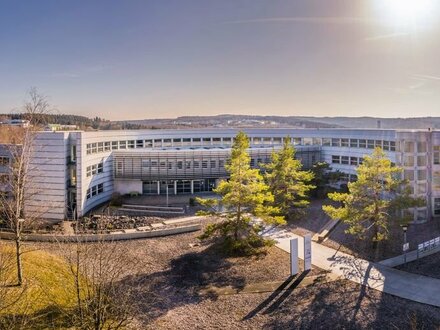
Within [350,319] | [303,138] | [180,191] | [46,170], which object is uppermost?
[303,138]

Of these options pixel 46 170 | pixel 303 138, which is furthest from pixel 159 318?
pixel 303 138

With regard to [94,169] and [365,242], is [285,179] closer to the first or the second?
[365,242]

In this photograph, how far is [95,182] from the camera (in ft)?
126

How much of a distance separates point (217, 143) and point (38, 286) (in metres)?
39.2

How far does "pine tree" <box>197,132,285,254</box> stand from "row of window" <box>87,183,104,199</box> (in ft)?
56.0

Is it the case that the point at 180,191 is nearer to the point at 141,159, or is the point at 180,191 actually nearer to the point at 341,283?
the point at 141,159

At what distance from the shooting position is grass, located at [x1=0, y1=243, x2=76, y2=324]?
1507 centimetres

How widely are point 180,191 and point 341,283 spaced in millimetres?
26966

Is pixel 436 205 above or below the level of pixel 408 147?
below

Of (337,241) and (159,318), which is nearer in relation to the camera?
(159,318)

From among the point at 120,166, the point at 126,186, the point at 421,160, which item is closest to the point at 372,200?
the point at 421,160

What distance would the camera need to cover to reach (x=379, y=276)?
21531mm

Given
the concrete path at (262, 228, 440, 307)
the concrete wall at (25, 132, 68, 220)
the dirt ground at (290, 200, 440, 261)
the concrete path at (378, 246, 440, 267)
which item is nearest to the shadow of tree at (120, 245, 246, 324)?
the concrete path at (262, 228, 440, 307)

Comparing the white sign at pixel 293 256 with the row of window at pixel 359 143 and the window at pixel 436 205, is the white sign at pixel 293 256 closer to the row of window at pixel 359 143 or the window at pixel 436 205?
the window at pixel 436 205
